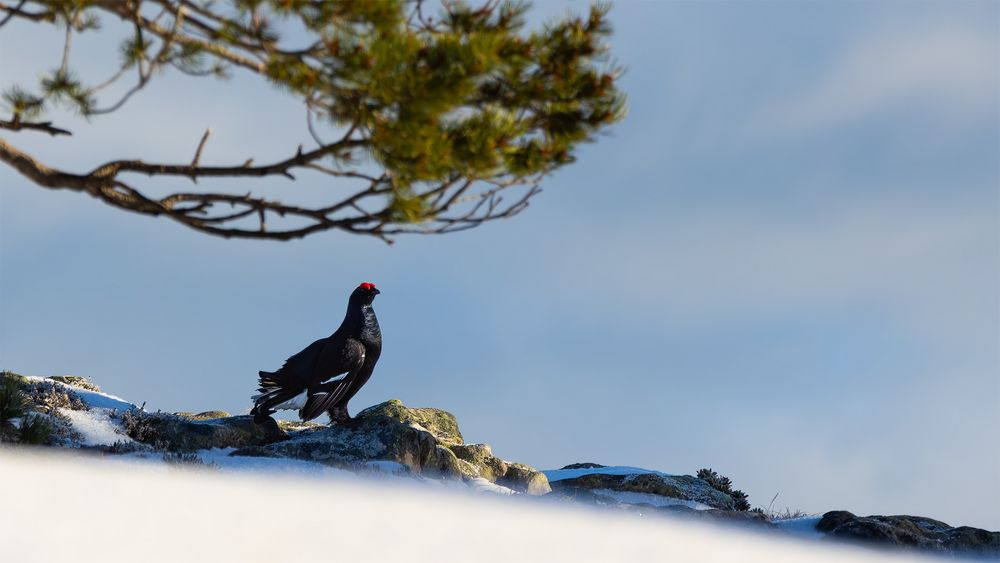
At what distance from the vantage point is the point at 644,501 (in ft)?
45.5

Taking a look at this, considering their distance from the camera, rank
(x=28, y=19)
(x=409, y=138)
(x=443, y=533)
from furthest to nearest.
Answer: (x=28, y=19) < (x=443, y=533) < (x=409, y=138)

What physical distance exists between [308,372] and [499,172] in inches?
241

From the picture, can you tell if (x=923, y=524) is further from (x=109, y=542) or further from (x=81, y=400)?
(x=81, y=400)

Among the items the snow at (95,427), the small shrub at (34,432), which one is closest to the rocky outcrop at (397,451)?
the snow at (95,427)

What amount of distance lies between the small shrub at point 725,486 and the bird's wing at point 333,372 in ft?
21.2

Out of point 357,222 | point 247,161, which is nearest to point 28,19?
point 247,161

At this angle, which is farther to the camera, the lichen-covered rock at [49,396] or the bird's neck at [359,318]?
the bird's neck at [359,318]

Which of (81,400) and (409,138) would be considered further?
(81,400)

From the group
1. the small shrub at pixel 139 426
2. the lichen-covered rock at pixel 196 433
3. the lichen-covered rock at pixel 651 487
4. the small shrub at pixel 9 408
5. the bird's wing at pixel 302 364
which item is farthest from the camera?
the lichen-covered rock at pixel 651 487

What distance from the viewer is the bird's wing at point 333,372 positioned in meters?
13.3

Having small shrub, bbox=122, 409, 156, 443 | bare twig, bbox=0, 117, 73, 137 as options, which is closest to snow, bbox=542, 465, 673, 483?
small shrub, bbox=122, 409, 156, 443

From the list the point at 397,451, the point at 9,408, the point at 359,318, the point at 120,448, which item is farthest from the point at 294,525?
the point at 359,318

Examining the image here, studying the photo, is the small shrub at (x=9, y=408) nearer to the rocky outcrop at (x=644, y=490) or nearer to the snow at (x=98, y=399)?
the snow at (x=98, y=399)

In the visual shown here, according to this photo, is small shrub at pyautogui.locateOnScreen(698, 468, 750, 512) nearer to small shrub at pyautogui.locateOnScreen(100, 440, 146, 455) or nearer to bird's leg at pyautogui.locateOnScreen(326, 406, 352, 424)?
bird's leg at pyautogui.locateOnScreen(326, 406, 352, 424)
